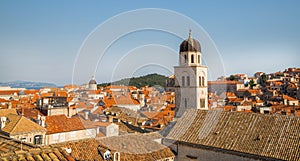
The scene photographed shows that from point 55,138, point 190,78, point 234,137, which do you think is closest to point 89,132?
point 55,138

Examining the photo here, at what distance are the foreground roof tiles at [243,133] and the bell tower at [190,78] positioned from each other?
Answer: 8599 mm

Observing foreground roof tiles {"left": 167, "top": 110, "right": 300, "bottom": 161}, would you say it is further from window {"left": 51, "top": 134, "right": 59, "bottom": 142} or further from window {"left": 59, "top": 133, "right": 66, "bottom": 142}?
window {"left": 51, "top": 134, "right": 59, "bottom": 142}

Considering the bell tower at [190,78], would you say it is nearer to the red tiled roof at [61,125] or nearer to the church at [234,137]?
the church at [234,137]

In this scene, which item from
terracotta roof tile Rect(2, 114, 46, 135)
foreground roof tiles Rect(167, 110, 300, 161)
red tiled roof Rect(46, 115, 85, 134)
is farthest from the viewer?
red tiled roof Rect(46, 115, 85, 134)

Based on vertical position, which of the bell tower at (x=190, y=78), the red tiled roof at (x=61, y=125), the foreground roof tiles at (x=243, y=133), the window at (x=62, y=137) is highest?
the bell tower at (x=190, y=78)

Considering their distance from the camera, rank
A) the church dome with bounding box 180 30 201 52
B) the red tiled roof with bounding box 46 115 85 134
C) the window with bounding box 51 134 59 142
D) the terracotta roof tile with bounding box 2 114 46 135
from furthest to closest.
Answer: the church dome with bounding box 180 30 201 52 < the red tiled roof with bounding box 46 115 85 134 < the window with bounding box 51 134 59 142 < the terracotta roof tile with bounding box 2 114 46 135

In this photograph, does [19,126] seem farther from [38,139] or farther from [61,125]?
[61,125]

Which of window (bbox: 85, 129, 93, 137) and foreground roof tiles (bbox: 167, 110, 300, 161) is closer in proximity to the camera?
foreground roof tiles (bbox: 167, 110, 300, 161)

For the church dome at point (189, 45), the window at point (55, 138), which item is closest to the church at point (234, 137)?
the church dome at point (189, 45)

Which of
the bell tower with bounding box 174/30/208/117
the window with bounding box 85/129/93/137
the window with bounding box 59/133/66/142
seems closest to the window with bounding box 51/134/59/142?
the window with bounding box 59/133/66/142

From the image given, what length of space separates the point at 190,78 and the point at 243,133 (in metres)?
12.9

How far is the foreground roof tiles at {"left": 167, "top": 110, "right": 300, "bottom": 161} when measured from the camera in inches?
516

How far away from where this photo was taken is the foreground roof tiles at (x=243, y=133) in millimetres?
13111

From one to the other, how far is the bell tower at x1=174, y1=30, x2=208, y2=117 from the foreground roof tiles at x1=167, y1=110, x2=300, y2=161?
8599 millimetres
